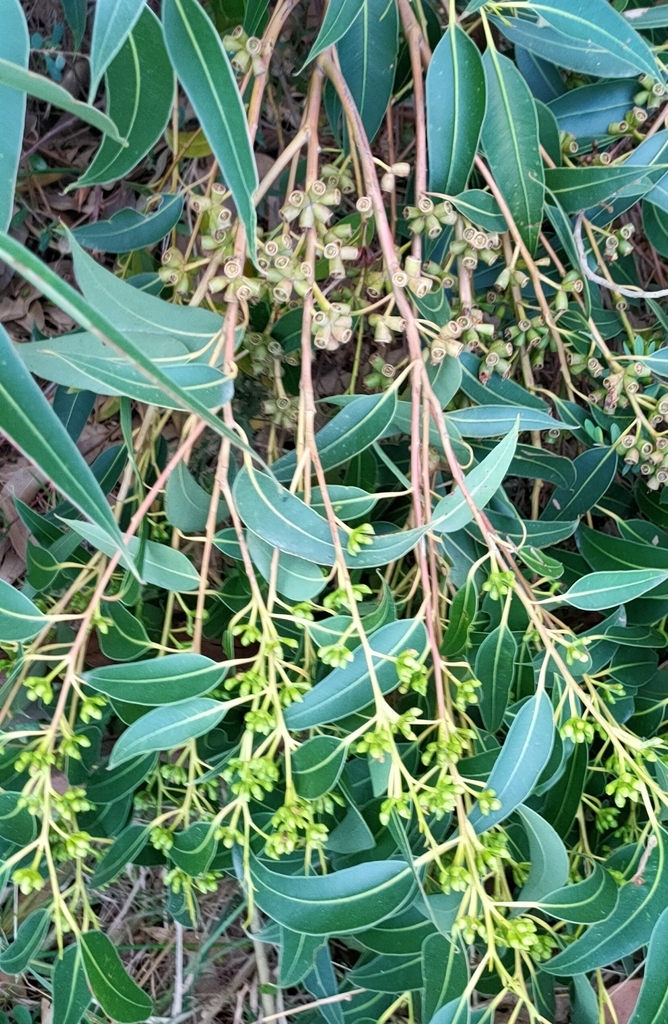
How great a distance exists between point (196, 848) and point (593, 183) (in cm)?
89

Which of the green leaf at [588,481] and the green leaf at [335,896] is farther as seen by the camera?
the green leaf at [588,481]

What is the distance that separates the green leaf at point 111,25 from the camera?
587 mm

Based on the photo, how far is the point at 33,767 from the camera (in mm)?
702

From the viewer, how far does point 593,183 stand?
34.4 inches

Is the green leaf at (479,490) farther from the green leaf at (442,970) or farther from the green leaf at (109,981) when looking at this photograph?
the green leaf at (109,981)

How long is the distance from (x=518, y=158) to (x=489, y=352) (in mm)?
220

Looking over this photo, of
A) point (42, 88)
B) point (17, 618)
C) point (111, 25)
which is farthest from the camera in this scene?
point (17, 618)

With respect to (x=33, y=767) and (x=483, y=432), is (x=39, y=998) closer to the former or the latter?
(x=33, y=767)

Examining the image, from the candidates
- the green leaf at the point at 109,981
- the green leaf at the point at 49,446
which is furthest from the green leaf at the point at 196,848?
the green leaf at the point at 49,446

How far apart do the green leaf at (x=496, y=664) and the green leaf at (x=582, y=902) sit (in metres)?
0.20

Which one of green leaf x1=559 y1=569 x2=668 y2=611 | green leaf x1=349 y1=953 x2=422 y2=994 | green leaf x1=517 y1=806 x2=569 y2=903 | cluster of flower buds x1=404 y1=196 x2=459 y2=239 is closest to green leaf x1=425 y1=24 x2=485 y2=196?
cluster of flower buds x1=404 y1=196 x2=459 y2=239

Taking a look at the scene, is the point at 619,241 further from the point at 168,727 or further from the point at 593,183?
the point at 168,727

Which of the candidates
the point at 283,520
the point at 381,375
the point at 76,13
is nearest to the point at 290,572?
the point at 283,520

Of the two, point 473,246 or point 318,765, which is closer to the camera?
point 318,765
